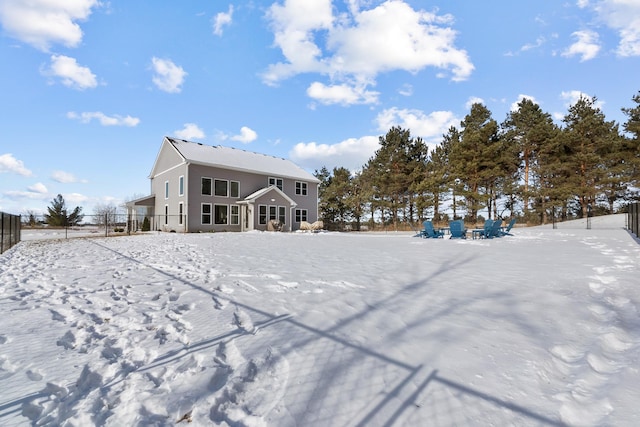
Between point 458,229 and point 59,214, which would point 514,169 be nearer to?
point 458,229

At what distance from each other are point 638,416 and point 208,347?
3.23 meters

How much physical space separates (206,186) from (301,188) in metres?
9.10

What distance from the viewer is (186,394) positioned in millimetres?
2145

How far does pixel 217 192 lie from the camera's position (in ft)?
73.7

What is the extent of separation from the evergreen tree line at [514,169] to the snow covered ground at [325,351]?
25.0m

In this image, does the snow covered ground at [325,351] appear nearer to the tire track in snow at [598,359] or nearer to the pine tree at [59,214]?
the tire track in snow at [598,359]

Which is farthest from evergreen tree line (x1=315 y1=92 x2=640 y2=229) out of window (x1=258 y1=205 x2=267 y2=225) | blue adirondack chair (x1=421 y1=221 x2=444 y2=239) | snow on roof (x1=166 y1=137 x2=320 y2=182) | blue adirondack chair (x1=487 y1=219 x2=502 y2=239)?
blue adirondack chair (x1=421 y1=221 x2=444 y2=239)

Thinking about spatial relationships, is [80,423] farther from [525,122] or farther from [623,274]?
[525,122]

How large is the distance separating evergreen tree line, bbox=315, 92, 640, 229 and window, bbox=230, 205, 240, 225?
12.5 metres

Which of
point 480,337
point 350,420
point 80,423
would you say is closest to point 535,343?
point 480,337

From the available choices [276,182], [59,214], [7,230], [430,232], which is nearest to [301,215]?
[276,182]

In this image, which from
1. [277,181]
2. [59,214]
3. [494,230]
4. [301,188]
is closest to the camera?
[494,230]

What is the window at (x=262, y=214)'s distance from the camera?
2355cm

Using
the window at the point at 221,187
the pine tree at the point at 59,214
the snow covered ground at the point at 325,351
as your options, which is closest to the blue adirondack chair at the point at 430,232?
the snow covered ground at the point at 325,351
